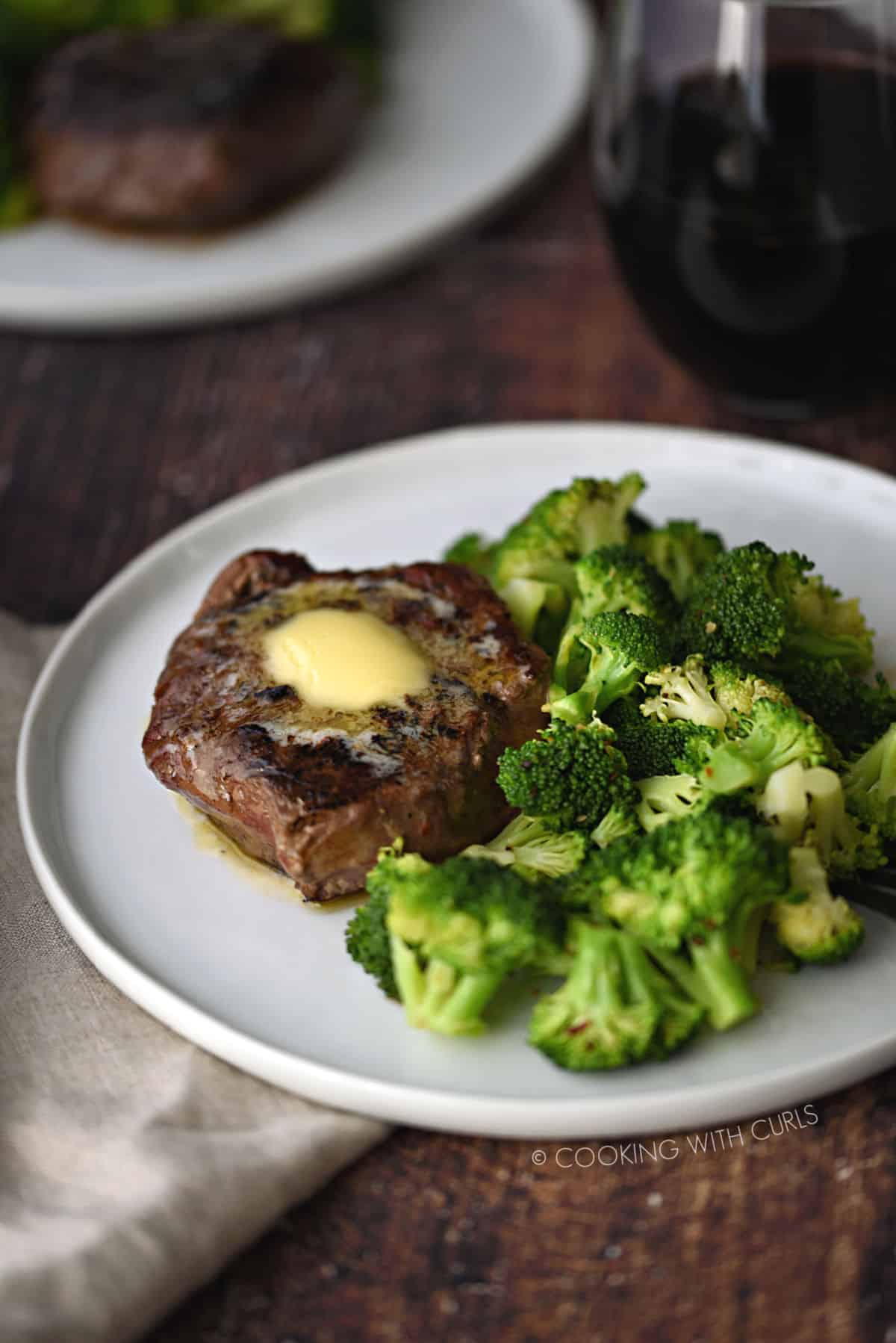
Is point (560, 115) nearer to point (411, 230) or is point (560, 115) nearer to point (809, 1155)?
point (411, 230)

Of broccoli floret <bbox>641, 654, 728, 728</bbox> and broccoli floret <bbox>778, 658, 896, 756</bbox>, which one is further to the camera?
broccoli floret <bbox>778, 658, 896, 756</bbox>

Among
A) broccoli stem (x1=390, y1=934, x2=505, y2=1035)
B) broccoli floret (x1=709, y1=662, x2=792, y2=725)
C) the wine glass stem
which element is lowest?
broccoli stem (x1=390, y1=934, x2=505, y2=1035)

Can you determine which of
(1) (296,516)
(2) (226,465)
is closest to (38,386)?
(2) (226,465)

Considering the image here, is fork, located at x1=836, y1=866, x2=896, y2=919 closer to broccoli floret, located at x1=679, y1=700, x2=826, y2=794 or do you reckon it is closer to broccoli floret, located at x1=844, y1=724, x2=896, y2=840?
broccoli floret, located at x1=844, y1=724, x2=896, y2=840

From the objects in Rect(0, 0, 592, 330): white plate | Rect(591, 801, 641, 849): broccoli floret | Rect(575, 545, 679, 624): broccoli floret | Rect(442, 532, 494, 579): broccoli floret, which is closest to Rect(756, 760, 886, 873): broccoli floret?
Rect(591, 801, 641, 849): broccoli floret

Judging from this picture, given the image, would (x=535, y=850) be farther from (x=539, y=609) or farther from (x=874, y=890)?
(x=539, y=609)

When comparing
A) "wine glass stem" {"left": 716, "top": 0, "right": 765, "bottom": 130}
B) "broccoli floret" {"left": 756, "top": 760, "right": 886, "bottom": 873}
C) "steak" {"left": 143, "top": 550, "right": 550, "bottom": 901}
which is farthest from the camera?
"wine glass stem" {"left": 716, "top": 0, "right": 765, "bottom": 130}
